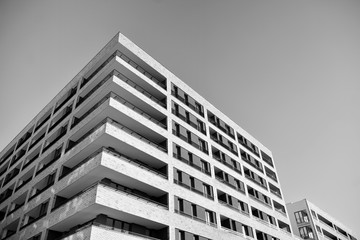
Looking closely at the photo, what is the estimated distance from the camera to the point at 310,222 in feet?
181

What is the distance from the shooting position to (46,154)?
31.4m

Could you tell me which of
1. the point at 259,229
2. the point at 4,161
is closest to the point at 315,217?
the point at 259,229

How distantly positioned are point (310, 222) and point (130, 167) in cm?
4735

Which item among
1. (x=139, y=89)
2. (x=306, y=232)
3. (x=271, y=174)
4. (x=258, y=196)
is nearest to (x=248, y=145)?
(x=271, y=174)

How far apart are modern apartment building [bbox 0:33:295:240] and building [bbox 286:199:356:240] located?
1514 centimetres

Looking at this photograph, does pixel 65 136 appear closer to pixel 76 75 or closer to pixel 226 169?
pixel 76 75

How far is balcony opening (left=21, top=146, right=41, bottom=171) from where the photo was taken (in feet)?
113

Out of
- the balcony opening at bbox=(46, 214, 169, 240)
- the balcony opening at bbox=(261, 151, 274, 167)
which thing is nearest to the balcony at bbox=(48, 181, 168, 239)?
the balcony opening at bbox=(46, 214, 169, 240)

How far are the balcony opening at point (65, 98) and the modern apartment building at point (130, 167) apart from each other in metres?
0.15

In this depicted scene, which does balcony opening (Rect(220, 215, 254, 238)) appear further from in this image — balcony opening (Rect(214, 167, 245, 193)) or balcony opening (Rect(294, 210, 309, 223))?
balcony opening (Rect(294, 210, 309, 223))

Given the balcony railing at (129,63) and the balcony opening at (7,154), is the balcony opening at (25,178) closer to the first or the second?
the balcony opening at (7,154)

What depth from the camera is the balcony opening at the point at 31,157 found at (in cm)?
3458

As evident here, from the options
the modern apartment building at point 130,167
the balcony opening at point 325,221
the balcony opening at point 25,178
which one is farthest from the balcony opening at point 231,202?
the balcony opening at point 325,221

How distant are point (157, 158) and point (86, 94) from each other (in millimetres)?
12029
